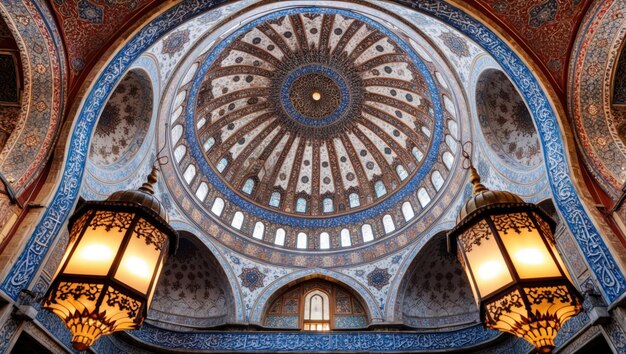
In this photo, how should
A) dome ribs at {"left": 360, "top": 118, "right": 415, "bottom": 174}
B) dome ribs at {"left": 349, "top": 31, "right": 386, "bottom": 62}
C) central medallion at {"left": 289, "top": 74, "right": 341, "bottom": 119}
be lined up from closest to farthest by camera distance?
dome ribs at {"left": 349, "top": 31, "right": 386, "bottom": 62} → dome ribs at {"left": 360, "top": 118, "right": 415, "bottom": 174} → central medallion at {"left": 289, "top": 74, "right": 341, "bottom": 119}

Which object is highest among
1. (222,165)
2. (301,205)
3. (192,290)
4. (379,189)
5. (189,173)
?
(222,165)

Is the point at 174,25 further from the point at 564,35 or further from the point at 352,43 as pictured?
the point at 352,43

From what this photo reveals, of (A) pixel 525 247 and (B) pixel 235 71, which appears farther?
(B) pixel 235 71

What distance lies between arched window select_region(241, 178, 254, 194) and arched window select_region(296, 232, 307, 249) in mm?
2536

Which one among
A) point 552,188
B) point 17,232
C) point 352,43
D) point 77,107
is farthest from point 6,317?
point 352,43

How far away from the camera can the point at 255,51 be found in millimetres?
14219

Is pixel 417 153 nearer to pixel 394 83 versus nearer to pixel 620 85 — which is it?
pixel 394 83

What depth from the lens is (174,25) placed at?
23.2 ft

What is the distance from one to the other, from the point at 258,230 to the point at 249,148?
332 cm

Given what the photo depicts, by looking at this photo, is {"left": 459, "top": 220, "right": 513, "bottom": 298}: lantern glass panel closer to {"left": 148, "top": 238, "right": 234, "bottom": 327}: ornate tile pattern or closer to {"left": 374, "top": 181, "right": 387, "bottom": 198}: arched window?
{"left": 148, "top": 238, "right": 234, "bottom": 327}: ornate tile pattern

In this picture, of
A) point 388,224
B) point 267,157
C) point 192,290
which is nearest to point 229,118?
point 267,157

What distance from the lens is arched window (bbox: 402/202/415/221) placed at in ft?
44.9

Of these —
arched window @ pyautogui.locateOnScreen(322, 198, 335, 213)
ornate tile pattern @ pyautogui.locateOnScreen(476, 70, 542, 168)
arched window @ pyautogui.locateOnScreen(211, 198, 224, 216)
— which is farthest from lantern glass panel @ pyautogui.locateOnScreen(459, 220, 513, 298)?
arched window @ pyautogui.locateOnScreen(322, 198, 335, 213)

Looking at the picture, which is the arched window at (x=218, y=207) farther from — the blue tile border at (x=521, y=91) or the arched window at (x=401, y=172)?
the blue tile border at (x=521, y=91)
